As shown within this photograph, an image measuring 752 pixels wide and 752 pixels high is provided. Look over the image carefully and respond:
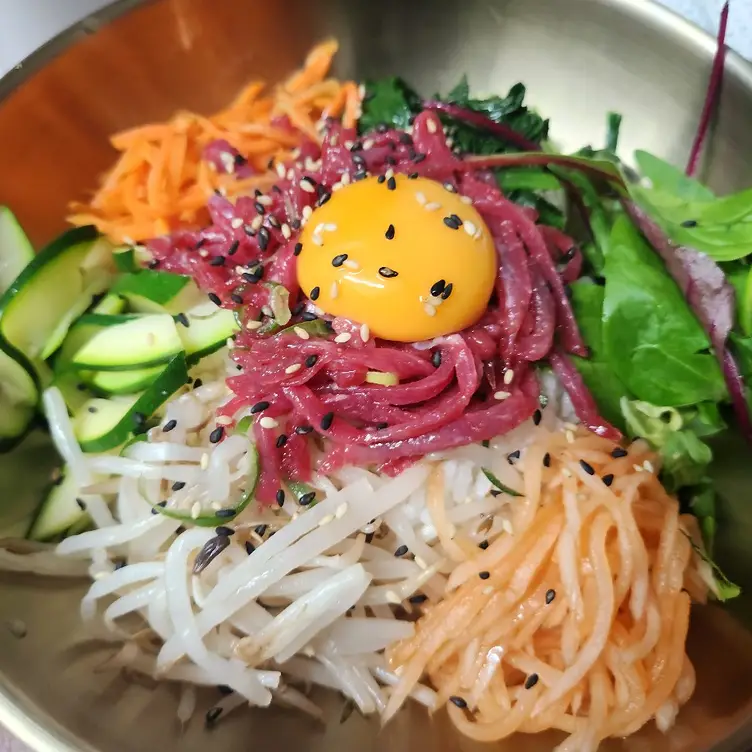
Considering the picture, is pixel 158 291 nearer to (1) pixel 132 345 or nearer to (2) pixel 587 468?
(1) pixel 132 345

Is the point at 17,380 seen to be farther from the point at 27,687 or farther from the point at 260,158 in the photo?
the point at 260,158

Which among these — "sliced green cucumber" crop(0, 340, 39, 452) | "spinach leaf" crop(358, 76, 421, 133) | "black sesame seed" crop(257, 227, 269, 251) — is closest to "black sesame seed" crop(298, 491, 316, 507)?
"black sesame seed" crop(257, 227, 269, 251)

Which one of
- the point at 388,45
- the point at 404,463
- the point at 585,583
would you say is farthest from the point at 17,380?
the point at 388,45

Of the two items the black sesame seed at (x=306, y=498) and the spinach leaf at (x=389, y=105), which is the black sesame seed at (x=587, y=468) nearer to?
the black sesame seed at (x=306, y=498)

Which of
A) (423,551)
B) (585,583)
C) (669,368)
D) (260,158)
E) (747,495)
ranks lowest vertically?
(747,495)

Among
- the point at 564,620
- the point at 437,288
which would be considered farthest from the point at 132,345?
the point at 564,620

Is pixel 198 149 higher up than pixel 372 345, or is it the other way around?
pixel 198 149
